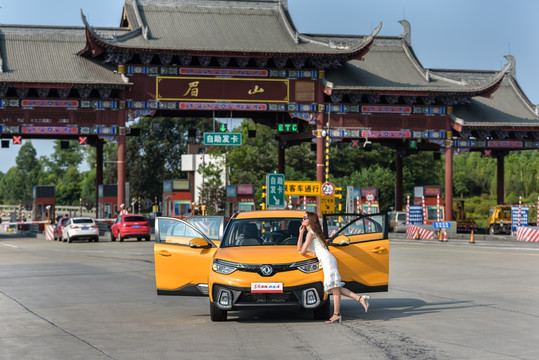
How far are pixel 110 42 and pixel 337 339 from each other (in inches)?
1493

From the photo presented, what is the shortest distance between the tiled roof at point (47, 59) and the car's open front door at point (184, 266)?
111ft

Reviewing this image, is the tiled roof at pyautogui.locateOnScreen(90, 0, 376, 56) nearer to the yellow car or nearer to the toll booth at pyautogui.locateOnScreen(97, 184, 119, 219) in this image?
the toll booth at pyautogui.locateOnScreen(97, 184, 119, 219)

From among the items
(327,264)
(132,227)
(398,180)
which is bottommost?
(132,227)

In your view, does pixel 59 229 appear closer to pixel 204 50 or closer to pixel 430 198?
pixel 204 50

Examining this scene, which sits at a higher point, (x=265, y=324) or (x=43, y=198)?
(x=43, y=198)

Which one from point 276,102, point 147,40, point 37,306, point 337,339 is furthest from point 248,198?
point 337,339

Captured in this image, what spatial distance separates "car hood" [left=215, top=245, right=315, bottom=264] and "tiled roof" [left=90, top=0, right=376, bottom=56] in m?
35.2

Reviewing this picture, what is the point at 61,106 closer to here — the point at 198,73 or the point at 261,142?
the point at 198,73

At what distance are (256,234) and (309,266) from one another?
1536 mm

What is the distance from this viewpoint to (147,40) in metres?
48.6

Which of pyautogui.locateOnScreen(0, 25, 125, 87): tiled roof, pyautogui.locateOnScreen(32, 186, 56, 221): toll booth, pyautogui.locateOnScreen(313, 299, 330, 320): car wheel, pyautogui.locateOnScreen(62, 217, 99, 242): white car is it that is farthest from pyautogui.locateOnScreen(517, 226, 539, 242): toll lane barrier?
pyautogui.locateOnScreen(32, 186, 56, 221): toll booth

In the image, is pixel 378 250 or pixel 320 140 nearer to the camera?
pixel 378 250

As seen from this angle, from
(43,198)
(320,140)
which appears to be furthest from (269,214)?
(43,198)

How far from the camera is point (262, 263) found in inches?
490
